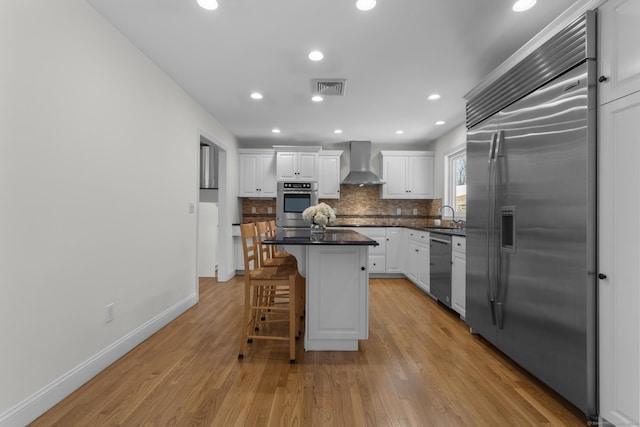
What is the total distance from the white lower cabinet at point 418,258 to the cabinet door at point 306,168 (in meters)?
1.93

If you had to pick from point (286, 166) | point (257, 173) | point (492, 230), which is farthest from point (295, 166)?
point (492, 230)

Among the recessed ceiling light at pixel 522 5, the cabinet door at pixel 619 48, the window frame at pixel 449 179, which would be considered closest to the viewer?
the cabinet door at pixel 619 48

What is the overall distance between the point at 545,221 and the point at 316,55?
7.15 feet

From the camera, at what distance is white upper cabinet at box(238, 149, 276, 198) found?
233 inches

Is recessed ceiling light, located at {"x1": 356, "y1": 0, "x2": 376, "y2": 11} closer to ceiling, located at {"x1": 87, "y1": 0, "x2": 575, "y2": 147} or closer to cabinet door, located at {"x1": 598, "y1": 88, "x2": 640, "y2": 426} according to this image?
ceiling, located at {"x1": 87, "y1": 0, "x2": 575, "y2": 147}

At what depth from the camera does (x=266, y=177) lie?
19.5ft

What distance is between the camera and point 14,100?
5.35 ft

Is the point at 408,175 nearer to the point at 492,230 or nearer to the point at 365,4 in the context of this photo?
the point at 492,230

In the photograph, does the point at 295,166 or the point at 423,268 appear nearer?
the point at 423,268

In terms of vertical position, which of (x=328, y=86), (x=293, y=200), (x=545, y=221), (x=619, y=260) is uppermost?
(x=328, y=86)

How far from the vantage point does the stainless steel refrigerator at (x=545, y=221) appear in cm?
169

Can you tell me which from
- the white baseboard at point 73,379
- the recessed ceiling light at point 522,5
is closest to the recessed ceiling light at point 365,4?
the recessed ceiling light at point 522,5

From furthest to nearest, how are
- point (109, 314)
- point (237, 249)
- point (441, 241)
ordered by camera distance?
point (237, 249) < point (441, 241) < point (109, 314)

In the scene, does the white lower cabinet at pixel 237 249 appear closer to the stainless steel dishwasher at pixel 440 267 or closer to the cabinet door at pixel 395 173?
the cabinet door at pixel 395 173
